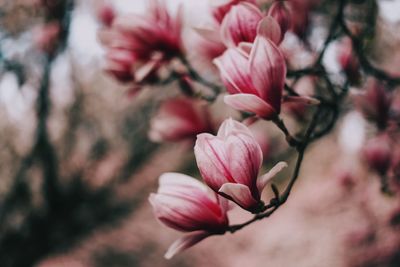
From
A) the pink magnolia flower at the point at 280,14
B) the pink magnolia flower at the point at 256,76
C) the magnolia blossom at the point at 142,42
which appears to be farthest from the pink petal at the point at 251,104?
the magnolia blossom at the point at 142,42

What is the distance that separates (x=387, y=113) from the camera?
2.88 feet

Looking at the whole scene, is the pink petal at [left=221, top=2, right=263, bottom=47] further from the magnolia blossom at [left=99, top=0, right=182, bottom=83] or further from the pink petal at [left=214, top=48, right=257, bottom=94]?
the magnolia blossom at [left=99, top=0, right=182, bottom=83]

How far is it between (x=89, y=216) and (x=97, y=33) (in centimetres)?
366

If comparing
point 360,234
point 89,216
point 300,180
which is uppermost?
point 360,234

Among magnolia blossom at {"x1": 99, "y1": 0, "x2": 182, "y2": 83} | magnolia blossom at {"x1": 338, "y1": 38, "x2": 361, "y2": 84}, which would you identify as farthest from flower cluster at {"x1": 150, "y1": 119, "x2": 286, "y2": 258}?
magnolia blossom at {"x1": 338, "y1": 38, "x2": 361, "y2": 84}

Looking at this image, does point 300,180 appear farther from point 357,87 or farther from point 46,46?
point 357,87

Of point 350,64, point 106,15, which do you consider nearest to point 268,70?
point 350,64

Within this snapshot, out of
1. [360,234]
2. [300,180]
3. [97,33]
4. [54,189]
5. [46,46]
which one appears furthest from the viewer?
[300,180]

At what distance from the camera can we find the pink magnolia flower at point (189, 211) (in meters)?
0.50

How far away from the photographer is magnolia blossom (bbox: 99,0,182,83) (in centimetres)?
71

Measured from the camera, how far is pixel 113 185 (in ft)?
15.5

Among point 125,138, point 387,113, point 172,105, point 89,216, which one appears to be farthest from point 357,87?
point 125,138

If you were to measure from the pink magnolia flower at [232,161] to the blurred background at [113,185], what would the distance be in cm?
43

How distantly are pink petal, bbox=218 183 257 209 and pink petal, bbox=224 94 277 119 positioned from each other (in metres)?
0.09
